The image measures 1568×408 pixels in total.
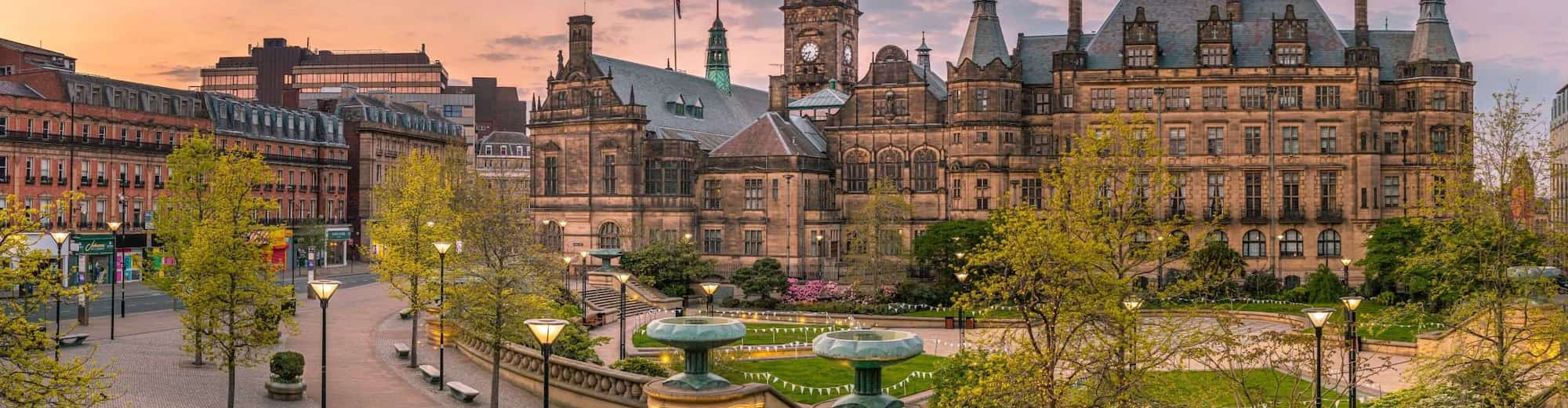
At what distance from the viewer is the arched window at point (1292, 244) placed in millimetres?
76519

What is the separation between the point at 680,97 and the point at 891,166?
1992 cm

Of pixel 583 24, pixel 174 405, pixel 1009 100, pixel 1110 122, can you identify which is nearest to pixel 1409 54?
pixel 1009 100

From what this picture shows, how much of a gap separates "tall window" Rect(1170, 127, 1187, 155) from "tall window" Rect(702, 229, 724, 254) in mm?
27491

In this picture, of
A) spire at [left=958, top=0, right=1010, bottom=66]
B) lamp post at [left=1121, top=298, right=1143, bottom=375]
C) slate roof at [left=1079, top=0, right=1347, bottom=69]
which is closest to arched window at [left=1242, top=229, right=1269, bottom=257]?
slate roof at [left=1079, top=0, right=1347, bottom=69]

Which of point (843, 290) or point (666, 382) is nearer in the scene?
point (666, 382)

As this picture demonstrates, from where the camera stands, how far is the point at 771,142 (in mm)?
83812

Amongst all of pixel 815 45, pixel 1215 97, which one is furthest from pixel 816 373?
pixel 815 45

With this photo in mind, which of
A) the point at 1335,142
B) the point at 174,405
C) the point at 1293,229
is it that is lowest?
the point at 174,405

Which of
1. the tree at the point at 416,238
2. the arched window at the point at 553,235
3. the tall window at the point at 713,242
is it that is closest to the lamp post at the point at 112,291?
the tree at the point at 416,238

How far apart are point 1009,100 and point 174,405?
52.7m

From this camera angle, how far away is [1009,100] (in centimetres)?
7975

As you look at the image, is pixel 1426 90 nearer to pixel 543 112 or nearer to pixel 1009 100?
pixel 1009 100

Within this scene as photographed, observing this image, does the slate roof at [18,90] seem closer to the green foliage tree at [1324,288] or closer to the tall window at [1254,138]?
the tall window at [1254,138]

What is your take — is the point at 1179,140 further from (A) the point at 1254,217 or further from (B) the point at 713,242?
(B) the point at 713,242
